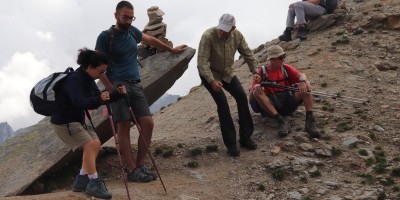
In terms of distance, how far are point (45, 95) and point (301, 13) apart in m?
13.2

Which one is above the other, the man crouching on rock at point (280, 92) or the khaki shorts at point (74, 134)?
the khaki shorts at point (74, 134)

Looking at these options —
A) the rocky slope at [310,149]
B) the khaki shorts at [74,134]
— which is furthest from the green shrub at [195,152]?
the khaki shorts at [74,134]

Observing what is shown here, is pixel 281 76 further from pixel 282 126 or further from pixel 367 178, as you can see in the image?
pixel 367 178

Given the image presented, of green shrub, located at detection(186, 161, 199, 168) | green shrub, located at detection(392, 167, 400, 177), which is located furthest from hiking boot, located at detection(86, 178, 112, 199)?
green shrub, located at detection(392, 167, 400, 177)

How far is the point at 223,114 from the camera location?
36.3 feet

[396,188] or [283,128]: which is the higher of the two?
[283,128]

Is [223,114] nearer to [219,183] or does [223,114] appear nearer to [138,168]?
[219,183]

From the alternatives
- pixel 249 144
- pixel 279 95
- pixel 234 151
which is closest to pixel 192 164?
pixel 234 151

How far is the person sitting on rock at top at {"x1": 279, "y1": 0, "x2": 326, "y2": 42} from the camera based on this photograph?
61.8 feet

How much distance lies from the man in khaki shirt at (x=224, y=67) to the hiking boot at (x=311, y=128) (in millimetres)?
1528

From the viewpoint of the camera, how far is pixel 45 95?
8055mm

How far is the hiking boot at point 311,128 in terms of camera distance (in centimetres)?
1193

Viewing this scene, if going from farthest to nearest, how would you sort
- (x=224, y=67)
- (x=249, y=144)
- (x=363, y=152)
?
(x=249, y=144) < (x=363, y=152) < (x=224, y=67)

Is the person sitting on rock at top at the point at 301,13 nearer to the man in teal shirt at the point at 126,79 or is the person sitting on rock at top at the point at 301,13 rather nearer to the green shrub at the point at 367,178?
the green shrub at the point at 367,178
